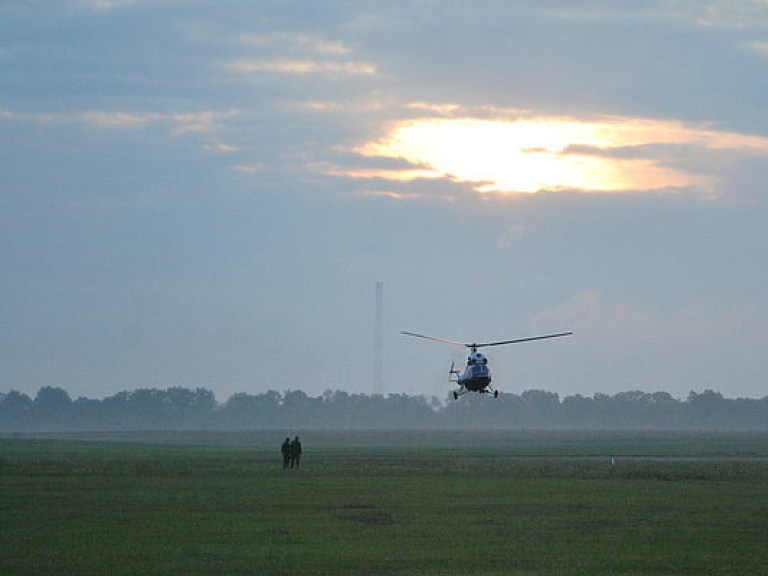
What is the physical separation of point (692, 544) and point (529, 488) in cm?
1580

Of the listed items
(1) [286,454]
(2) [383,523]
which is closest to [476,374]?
(1) [286,454]

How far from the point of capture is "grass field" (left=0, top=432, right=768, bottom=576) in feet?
81.4

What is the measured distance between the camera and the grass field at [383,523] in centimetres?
2480

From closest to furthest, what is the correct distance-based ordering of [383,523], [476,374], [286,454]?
[383,523], [286,454], [476,374]

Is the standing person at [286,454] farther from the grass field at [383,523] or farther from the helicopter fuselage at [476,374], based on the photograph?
the helicopter fuselage at [476,374]

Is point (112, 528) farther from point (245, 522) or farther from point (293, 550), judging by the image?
point (293, 550)

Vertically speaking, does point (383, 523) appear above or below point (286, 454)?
below

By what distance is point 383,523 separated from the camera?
31672 millimetres

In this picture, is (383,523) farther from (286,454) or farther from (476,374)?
(476,374)

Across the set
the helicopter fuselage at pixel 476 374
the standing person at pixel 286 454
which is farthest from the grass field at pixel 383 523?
the helicopter fuselage at pixel 476 374

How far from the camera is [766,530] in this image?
98.2ft

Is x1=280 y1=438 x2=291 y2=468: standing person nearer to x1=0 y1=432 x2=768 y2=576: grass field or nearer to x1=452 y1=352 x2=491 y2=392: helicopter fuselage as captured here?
x1=0 y1=432 x2=768 y2=576: grass field

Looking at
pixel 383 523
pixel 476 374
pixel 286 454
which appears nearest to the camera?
pixel 383 523

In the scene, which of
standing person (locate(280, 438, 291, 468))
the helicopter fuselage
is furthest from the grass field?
the helicopter fuselage
